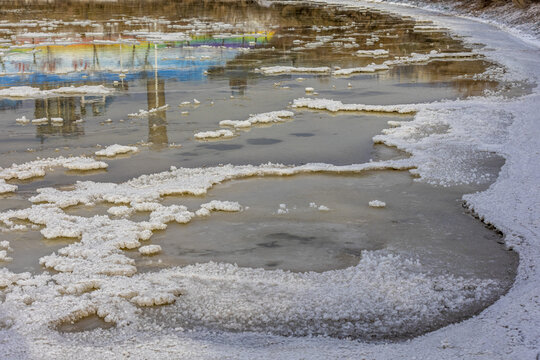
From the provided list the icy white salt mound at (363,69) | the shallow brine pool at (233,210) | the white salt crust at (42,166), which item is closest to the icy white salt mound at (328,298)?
the shallow brine pool at (233,210)

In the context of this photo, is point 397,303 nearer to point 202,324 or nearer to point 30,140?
point 202,324

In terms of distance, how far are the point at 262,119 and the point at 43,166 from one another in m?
3.73

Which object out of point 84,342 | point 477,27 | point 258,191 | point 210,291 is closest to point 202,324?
point 210,291

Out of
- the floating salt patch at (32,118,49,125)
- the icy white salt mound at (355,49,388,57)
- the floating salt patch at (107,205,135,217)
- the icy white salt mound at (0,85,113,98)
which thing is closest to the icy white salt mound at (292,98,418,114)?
the icy white salt mound at (0,85,113,98)

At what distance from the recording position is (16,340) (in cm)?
401

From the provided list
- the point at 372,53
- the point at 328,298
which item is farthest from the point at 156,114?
the point at 372,53

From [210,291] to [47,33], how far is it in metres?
21.7

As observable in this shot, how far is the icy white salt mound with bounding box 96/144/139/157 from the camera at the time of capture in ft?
27.1

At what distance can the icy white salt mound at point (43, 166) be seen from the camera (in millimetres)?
7344

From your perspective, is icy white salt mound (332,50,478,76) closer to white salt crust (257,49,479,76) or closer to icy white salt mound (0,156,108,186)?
white salt crust (257,49,479,76)

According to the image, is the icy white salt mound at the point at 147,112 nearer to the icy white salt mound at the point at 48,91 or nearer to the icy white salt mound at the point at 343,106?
the icy white salt mound at the point at 48,91

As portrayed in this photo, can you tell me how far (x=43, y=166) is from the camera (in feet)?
25.4

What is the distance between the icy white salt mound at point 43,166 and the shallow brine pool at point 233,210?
3cm

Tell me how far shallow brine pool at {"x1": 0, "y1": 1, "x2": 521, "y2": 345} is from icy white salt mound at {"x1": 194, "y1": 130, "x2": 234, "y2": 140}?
0.03 m
